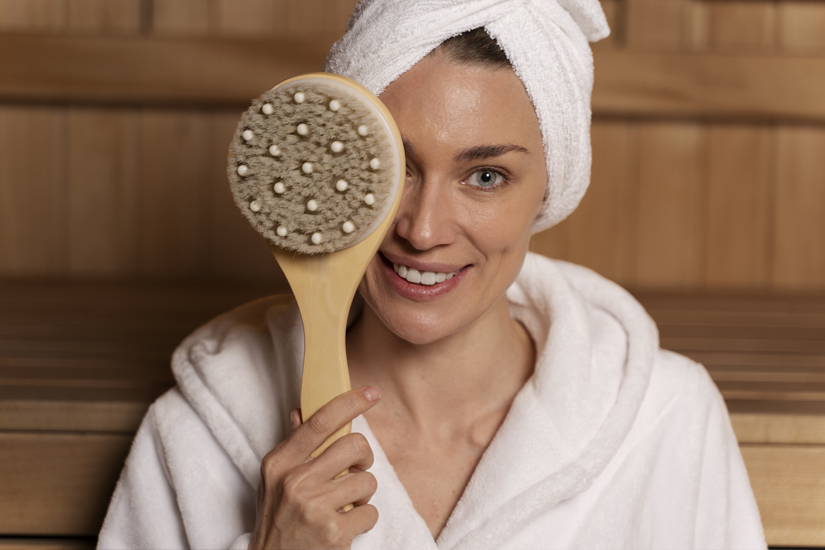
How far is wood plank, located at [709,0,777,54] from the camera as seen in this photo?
2191 mm

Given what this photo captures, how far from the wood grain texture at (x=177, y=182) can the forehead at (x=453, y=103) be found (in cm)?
147

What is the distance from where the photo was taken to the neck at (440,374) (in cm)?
98

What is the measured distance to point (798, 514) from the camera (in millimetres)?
1098

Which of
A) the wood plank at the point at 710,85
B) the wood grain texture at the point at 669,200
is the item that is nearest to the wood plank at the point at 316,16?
the wood plank at the point at 710,85

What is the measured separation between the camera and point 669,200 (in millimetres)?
2252

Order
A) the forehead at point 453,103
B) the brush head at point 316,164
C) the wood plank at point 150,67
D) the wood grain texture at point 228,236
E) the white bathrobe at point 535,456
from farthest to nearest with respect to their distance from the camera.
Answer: the wood grain texture at point 228,236
the wood plank at point 150,67
the white bathrobe at point 535,456
the forehead at point 453,103
the brush head at point 316,164

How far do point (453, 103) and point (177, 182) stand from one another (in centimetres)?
155

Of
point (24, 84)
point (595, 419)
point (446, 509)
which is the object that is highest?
point (24, 84)

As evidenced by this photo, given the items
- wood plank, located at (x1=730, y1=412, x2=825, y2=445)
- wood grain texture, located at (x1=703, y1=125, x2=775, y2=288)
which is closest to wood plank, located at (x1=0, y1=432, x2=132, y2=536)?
wood plank, located at (x1=730, y1=412, x2=825, y2=445)

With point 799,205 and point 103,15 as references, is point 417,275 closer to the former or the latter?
point 103,15

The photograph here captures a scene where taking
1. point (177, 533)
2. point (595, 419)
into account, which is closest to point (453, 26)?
point (595, 419)

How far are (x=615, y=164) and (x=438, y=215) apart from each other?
1.59 m

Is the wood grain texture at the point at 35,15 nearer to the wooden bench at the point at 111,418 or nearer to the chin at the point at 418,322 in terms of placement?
the wooden bench at the point at 111,418

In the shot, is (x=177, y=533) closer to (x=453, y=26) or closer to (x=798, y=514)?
(x=453, y=26)
